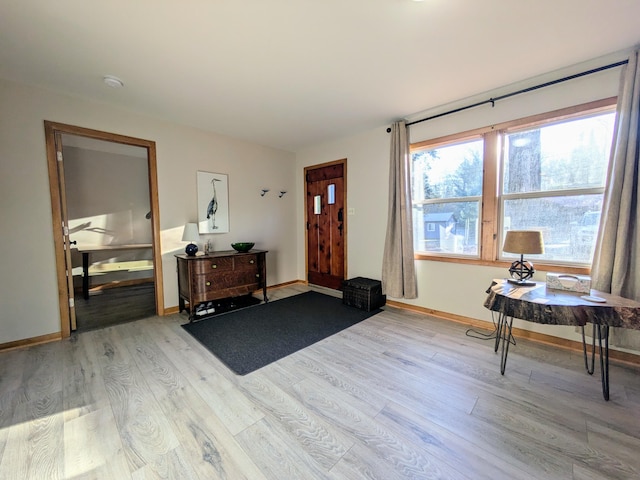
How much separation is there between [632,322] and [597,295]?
304 mm

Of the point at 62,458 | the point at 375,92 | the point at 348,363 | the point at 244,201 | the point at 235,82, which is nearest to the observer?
the point at 62,458

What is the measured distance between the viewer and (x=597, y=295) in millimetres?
1860

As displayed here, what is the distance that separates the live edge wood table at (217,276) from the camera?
3.10m

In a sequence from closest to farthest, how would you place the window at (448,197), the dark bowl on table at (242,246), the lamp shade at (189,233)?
the window at (448,197), the lamp shade at (189,233), the dark bowl on table at (242,246)

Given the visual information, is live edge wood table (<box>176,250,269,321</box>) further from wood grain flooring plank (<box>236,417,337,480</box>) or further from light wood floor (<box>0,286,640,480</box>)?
wood grain flooring plank (<box>236,417,337,480</box>)

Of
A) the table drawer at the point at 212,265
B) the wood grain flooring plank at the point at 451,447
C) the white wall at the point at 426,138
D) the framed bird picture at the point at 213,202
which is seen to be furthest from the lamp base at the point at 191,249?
the wood grain flooring plank at the point at 451,447

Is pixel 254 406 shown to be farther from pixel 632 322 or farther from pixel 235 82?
pixel 235 82

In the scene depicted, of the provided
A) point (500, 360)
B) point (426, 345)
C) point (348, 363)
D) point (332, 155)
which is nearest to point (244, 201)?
point (332, 155)

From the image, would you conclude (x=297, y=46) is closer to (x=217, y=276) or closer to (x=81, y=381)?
(x=217, y=276)

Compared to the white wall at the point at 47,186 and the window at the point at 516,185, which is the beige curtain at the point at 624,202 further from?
the white wall at the point at 47,186

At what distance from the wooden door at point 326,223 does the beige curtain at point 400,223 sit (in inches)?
35.9

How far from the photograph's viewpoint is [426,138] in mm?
3150

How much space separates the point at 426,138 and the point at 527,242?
174cm

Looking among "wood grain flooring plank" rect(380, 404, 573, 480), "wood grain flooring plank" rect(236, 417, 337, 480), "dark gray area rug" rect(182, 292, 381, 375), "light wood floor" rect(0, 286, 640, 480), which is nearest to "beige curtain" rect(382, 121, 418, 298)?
"dark gray area rug" rect(182, 292, 381, 375)
